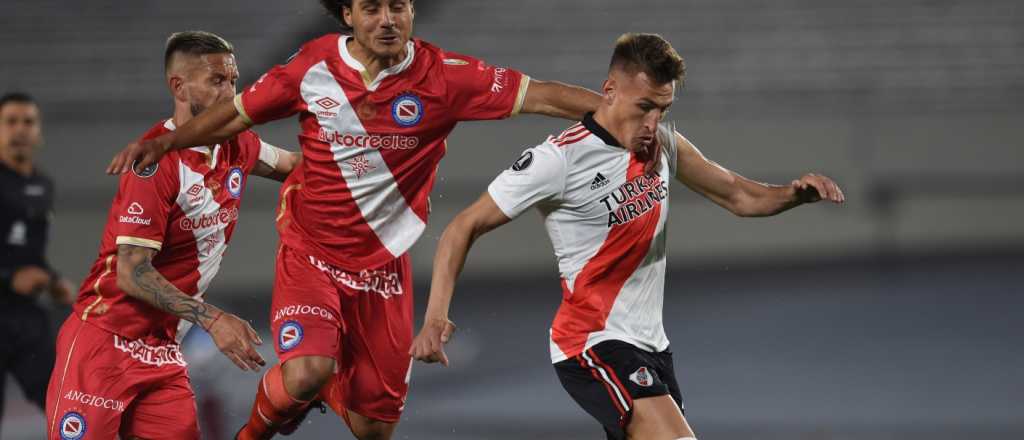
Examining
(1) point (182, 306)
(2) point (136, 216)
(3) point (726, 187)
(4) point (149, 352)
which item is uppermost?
(3) point (726, 187)

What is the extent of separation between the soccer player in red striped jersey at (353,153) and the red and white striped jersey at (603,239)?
0.39 meters

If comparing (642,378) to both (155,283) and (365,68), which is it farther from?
(155,283)

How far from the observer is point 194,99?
18.2 feet

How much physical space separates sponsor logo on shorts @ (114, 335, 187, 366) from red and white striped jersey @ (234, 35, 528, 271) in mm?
740

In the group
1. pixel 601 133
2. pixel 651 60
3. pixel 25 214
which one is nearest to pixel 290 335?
pixel 601 133

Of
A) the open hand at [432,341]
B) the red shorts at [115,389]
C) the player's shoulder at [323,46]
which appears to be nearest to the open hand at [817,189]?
the open hand at [432,341]

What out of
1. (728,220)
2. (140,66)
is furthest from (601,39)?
(140,66)

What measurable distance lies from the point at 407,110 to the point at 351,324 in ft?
3.63

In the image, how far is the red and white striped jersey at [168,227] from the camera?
529 cm

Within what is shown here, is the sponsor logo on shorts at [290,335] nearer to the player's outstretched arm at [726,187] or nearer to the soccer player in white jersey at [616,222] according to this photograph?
the soccer player in white jersey at [616,222]

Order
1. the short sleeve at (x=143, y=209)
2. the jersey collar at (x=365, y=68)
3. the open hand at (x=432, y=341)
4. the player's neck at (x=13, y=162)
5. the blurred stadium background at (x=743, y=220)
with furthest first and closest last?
the blurred stadium background at (x=743, y=220) → the player's neck at (x=13, y=162) → the jersey collar at (x=365, y=68) → the short sleeve at (x=143, y=209) → the open hand at (x=432, y=341)

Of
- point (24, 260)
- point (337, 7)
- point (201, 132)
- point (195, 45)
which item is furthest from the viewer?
point (24, 260)

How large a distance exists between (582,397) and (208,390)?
4.18m

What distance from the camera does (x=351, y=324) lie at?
5969 millimetres
